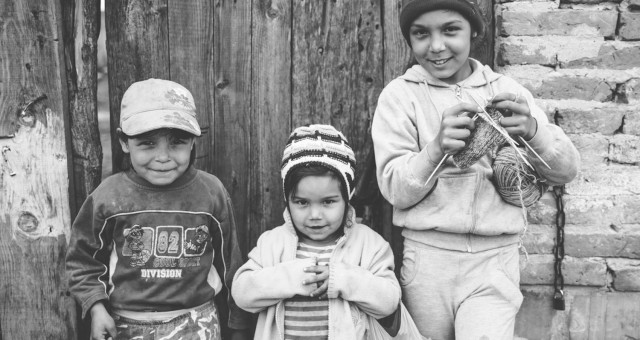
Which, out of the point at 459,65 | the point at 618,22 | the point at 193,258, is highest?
the point at 618,22

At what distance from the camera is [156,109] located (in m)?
2.51

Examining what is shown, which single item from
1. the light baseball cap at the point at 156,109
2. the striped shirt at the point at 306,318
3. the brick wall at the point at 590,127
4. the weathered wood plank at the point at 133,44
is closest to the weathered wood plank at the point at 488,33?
the brick wall at the point at 590,127

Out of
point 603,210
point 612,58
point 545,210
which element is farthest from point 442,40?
point 603,210

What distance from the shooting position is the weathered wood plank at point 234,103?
2.95 metres

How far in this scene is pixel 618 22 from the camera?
2639mm

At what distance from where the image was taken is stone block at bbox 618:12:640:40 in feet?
8.61

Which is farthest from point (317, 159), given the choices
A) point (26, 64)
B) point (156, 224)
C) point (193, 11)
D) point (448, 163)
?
point (26, 64)

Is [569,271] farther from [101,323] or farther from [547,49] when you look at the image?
[101,323]

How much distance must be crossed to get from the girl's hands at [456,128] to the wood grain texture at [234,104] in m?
1.11

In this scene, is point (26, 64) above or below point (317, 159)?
above

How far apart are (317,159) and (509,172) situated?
0.69m

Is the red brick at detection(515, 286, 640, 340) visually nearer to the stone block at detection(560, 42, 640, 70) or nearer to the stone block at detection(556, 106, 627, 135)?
the stone block at detection(556, 106, 627, 135)

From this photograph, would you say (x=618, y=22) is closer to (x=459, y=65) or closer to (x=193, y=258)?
(x=459, y=65)

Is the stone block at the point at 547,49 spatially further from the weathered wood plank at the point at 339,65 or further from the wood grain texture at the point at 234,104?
the wood grain texture at the point at 234,104
